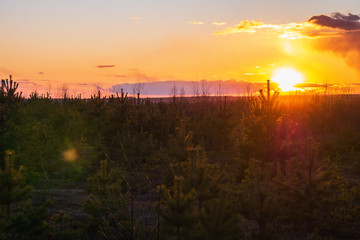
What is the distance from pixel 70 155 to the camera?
19953mm

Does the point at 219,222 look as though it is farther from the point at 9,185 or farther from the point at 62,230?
the point at 9,185

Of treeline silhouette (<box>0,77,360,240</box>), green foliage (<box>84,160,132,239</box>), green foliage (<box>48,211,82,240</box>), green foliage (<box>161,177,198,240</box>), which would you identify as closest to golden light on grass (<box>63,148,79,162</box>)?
treeline silhouette (<box>0,77,360,240</box>)

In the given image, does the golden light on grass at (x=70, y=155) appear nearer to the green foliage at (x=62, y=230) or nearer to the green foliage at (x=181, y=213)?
the green foliage at (x=62, y=230)

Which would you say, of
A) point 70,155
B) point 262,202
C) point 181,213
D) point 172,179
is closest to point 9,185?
point 181,213

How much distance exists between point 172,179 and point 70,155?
7.38m

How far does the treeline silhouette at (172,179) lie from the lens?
810 centimetres

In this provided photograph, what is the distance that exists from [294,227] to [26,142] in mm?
12978

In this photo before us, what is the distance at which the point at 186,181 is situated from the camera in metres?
8.90

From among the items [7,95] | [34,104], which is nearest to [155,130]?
[34,104]

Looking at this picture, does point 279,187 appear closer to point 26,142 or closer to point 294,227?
point 294,227

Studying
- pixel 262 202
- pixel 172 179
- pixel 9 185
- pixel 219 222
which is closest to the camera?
pixel 219 222

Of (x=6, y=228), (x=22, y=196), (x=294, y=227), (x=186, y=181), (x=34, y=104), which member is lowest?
(x=294, y=227)

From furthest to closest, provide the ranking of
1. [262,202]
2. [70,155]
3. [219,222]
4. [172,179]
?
[70,155] < [172,179] < [262,202] < [219,222]

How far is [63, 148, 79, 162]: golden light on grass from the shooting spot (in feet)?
65.2
